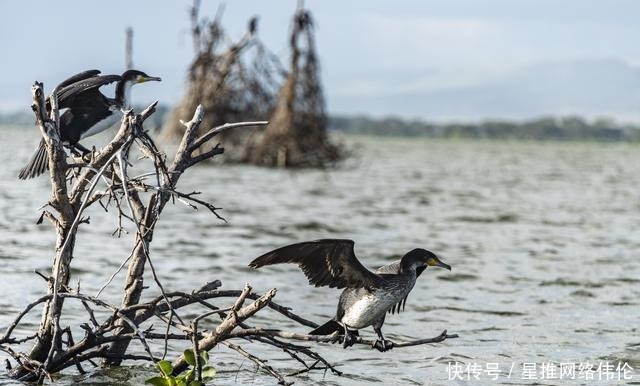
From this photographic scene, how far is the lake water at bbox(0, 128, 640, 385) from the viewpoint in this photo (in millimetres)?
10383

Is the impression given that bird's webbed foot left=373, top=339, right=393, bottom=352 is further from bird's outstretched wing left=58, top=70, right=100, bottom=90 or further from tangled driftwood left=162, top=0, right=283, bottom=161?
tangled driftwood left=162, top=0, right=283, bottom=161

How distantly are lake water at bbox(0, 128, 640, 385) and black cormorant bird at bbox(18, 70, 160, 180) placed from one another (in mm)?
1523

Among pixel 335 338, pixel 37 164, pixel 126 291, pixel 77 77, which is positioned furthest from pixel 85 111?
pixel 335 338

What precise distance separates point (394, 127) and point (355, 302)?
4943 inches

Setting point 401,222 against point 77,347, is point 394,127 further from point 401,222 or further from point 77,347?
point 77,347

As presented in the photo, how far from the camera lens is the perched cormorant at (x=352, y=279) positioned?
757cm

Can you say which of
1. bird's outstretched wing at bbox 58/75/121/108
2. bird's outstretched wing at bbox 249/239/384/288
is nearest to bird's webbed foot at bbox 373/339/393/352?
bird's outstretched wing at bbox 249/239/384/288

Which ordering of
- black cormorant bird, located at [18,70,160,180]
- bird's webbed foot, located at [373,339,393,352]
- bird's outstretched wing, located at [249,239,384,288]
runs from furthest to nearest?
black cormorant bird, located at [18,70,160,180], bird's webbed foot, located at [373,339,393,352], bird's outstretched wing, located at [249,239,384,288]

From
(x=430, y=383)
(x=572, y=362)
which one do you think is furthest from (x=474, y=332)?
(x=430, y=383)

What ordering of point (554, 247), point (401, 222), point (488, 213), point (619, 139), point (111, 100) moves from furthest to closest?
point (619, 139) → point (488, 213) → point (401, 222) → point (554, 247) → point (111, 100)

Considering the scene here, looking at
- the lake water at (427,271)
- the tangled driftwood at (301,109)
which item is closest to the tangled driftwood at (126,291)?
the lake water at (427,271)

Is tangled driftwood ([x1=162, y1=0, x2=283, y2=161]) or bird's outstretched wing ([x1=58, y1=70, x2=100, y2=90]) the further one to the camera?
tangled driftwood ([x1=162, y1=0, x2=283, y2=161])

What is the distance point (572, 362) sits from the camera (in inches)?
407

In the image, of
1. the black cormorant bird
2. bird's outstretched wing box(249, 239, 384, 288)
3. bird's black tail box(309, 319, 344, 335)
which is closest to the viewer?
bird's outstretched wing box(249, 239, 384, 288)
